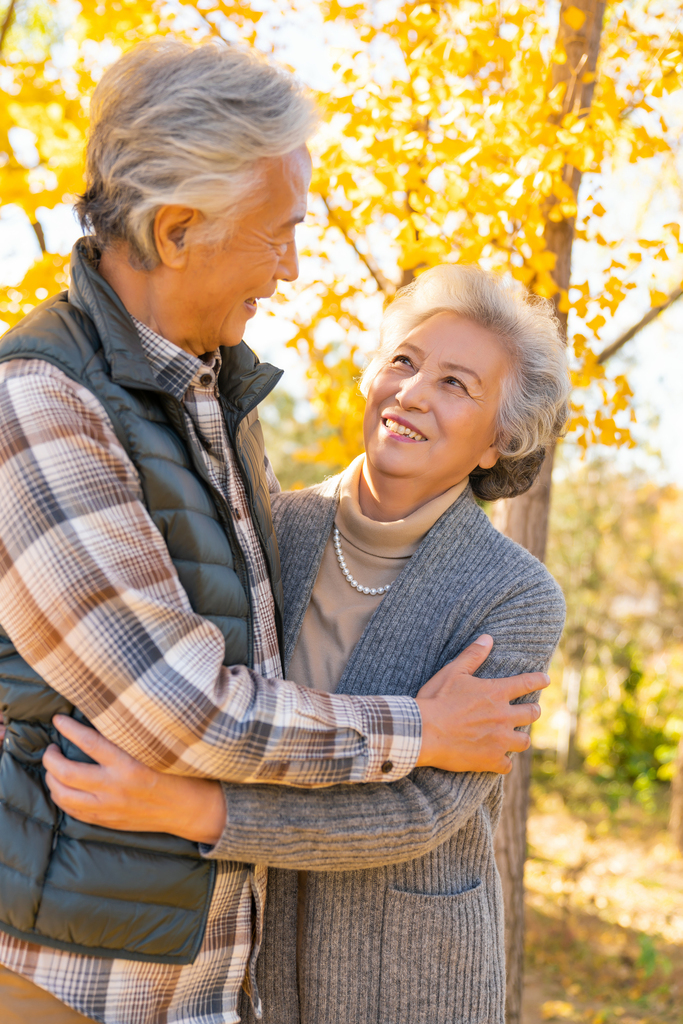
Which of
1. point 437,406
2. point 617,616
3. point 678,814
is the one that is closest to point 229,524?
point 437,406

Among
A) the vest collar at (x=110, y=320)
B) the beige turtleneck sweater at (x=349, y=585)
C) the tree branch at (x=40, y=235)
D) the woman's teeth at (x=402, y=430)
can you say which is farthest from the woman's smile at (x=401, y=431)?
the tree branch at (x=40, y=235)

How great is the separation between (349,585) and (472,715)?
50 cm

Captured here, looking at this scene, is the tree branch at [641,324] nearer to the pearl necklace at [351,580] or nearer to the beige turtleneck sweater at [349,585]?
the beige turtleneck sweater at [349,585]

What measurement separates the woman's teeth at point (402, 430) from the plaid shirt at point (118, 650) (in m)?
0.70

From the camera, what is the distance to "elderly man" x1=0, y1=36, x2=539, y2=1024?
1.23 meters

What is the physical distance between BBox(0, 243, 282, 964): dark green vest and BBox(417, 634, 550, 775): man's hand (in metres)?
0.38

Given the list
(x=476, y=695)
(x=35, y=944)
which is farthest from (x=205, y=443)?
(x=35, y=944)

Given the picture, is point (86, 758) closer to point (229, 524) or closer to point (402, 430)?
point (229, 524)

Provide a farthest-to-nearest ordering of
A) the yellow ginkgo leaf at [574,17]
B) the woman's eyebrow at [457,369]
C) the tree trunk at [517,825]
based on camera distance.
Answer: the tree trunk at [517,825] → the yellow ginkgo leaf at [574,17] → the woman's eyebrow at [457,369]

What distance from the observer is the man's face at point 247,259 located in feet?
4.61

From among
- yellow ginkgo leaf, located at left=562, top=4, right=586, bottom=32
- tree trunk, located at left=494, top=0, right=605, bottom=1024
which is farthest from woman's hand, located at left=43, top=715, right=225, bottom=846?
yellow ginkgo leaf, located at left=562, top=4, right=586, bottom=32

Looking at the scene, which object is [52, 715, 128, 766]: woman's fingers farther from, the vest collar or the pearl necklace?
the pearl necklace

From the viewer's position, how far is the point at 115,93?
136cm

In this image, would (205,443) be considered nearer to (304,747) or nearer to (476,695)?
(304,747)
